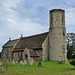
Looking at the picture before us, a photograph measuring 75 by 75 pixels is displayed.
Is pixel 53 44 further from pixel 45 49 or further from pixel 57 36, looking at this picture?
pixel 45 49

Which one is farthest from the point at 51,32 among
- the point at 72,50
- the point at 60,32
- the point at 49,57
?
the point at 72,50

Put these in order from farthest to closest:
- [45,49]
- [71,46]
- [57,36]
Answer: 1. [71,46]
2. [45,49]
3. [57,36]

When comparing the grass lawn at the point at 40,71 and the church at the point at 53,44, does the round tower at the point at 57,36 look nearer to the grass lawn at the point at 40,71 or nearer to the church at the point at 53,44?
the church at the point at 53,44

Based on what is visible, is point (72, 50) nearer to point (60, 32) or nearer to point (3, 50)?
point (60, 32)

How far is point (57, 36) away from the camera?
4400cm

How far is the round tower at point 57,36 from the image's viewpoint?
43.4 metres

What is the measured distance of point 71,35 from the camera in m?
66.8

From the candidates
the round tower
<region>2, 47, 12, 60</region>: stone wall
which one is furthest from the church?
<region>2, 47, 12, 60</region>: stone wall

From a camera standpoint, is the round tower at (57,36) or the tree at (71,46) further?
the tree at (71,46)

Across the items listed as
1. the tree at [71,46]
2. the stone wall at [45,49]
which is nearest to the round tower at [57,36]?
the stone wall at [45,49]

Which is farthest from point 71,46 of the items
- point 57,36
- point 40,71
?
point 40,71

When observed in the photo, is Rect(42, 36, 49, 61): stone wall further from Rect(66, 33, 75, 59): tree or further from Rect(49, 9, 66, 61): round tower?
Rect(66, 33, 75, 59): tree

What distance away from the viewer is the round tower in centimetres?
4339

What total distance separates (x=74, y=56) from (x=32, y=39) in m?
20.6
